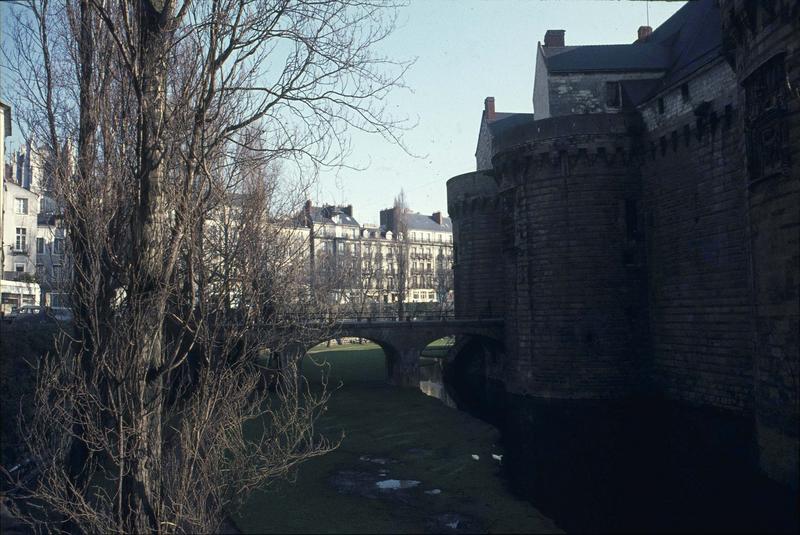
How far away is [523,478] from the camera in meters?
16.4

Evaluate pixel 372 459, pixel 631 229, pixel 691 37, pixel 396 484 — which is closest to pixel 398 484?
pixel 396 484

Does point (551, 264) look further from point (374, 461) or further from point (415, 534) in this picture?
point (415, 534)

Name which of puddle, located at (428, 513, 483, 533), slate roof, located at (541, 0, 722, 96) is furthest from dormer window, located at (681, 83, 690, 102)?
puddle, located at (428, 513, 483, 533)

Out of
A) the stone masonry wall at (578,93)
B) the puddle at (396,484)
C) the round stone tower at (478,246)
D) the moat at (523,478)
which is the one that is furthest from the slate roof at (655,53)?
the puddle at (396,484)

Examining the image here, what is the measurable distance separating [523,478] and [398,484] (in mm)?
3199

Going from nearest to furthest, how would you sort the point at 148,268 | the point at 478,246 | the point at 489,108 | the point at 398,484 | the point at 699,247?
1. the point at 148,268
2. the point at 398,484
3. the point at 699,247
4. the point at 478,246
5. the point at 489,108

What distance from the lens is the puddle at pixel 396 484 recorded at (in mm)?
15469

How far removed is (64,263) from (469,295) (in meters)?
27.5

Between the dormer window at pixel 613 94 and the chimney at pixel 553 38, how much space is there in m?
6.60

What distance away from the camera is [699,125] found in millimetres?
22984

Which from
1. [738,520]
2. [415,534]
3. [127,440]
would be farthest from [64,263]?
[738,520]

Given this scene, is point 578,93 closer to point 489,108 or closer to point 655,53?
point 655,53

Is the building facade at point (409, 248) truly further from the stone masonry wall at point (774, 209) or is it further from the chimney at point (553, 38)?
the stone masonry wall at point (774, 209)

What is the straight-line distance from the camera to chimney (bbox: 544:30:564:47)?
3450 cm
